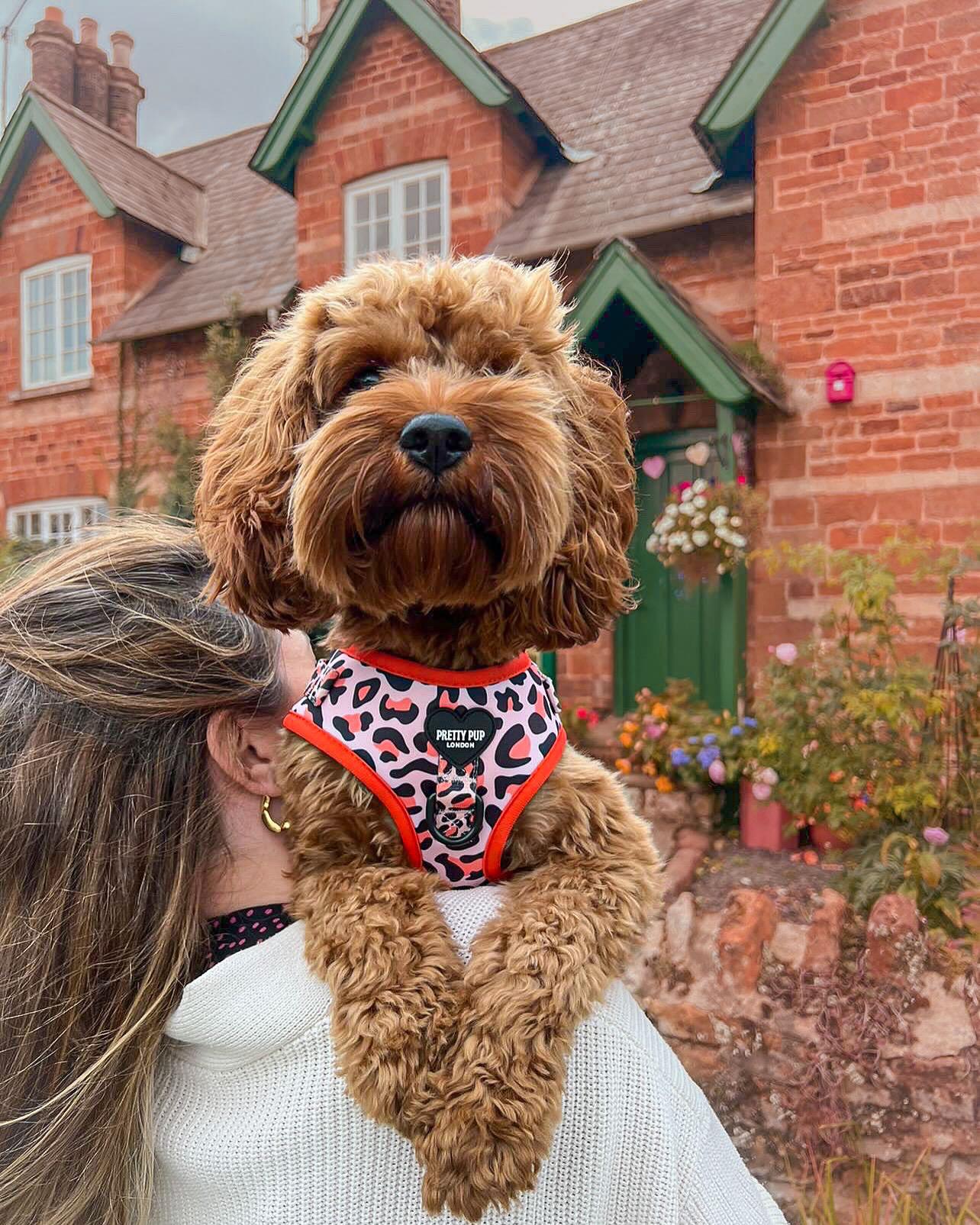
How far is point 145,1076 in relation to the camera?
124cm

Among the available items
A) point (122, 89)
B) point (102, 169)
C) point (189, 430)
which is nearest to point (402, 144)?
point (189, 430)

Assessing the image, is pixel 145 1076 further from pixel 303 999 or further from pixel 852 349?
pixel 852 349

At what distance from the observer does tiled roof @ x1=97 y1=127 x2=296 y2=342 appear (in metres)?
9.36

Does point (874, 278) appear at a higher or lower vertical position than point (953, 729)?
higher

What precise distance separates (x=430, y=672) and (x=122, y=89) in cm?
1465

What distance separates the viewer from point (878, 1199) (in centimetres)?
313

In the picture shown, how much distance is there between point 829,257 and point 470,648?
598 cm

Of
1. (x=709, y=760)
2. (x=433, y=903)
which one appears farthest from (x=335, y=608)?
(x=709, y=760)

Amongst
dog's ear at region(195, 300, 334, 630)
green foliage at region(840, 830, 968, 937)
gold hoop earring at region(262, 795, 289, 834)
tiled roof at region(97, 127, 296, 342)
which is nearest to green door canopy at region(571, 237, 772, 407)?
green foliage at region(840, 830, 968, 937)

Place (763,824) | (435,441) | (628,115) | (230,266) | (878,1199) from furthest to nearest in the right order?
1. (230,266)
2. (628,115)
3. (763,824)
4. (878,1199)
5. (435,441)

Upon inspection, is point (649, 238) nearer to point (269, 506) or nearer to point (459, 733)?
point (269, 506)

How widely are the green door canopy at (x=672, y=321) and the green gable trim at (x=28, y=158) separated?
21.7 ft

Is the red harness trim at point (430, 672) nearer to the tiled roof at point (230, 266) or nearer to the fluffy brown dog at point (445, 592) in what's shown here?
the fluffy brown dog at point (445, 592)

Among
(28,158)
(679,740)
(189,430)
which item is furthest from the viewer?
(28,158)
